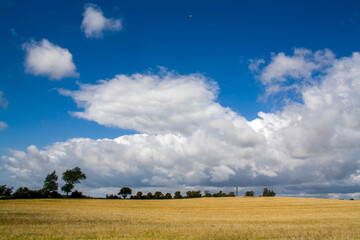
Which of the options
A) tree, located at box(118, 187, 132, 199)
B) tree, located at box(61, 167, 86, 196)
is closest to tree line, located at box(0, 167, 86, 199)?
tree, located at box(61, 167, 86, 196)

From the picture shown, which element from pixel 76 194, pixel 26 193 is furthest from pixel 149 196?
pixel 26 193

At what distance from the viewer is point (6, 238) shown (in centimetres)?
1694

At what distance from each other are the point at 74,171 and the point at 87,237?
105m

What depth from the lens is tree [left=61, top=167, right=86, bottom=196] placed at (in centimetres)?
11075

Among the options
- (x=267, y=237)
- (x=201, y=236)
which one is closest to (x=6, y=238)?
(x=201, y=236)

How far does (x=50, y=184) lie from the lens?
10838 cm

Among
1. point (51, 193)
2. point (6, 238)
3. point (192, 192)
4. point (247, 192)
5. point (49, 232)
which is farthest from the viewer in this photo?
point (247, 192)

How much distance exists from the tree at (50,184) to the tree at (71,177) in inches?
125

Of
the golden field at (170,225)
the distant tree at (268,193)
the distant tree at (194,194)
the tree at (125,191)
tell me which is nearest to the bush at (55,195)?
the tree at (125,191)

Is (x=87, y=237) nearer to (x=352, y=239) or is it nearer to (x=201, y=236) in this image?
(x=201, y=236)

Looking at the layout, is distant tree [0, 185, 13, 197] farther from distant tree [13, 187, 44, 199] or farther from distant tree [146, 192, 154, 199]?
distant tree [146, 192, 154, 199]

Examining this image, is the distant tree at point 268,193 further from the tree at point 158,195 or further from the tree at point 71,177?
the tree at point 71,177

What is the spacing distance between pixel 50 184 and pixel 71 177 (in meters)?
8.55

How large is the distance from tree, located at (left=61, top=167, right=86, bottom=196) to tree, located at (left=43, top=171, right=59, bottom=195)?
319cm
